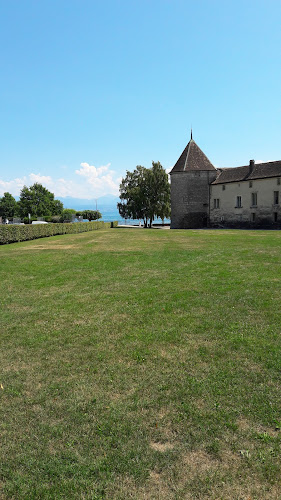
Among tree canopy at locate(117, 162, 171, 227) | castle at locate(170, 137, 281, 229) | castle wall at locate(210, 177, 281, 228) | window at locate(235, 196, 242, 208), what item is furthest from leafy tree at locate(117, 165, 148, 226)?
window at locate(235, 196, 242, 208)

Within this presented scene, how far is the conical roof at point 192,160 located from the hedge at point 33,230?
19.2 meters

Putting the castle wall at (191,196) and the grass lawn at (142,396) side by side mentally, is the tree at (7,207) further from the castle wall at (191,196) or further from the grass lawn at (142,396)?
the grass lawn at (142,396)

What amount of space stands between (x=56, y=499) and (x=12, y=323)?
4.28 m

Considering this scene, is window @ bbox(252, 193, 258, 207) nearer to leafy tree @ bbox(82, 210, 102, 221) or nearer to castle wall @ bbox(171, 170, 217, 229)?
castle wall @ bbox(171, 170, 217, 229)

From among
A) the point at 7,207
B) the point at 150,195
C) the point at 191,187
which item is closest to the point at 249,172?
the point at 191,187

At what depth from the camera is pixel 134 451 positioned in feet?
9.39

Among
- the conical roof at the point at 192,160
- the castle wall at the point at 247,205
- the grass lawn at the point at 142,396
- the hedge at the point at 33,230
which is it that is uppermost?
the conical roof at the point at 192,160

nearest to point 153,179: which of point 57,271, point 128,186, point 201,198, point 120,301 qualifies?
point 128,186

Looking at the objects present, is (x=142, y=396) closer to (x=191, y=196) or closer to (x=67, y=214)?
(x=191, y=196)

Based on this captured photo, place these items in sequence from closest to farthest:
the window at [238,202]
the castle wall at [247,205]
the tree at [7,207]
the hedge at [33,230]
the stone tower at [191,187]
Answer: the hedge at [33,230]
the castle wall at [247,205]
the window at [238,202]
the stone tower at [191,187]
the tree at [7,207]

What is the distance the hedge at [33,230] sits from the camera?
23808 mm

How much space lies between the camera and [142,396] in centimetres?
369

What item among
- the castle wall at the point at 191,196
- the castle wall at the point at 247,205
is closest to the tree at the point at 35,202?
the castle wall at the point at 191,196

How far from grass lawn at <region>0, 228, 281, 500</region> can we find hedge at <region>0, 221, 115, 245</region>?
17.7 meters
